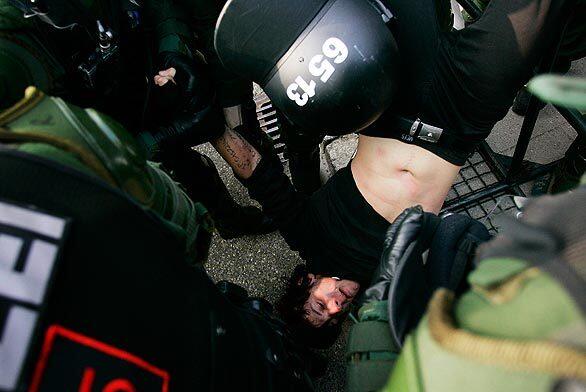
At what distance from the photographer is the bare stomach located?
77.0 inches

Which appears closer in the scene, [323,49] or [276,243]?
[323,49]

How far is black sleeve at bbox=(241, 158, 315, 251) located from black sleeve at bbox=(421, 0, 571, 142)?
0.67 meters

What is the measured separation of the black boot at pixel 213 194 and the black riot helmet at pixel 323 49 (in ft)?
2.53

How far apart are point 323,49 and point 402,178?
64 centimetres

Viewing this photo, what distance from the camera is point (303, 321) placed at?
227 cm

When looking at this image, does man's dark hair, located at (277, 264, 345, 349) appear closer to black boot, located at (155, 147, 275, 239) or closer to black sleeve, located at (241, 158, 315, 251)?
black sleeve, located at (241, 158, 315, 251)

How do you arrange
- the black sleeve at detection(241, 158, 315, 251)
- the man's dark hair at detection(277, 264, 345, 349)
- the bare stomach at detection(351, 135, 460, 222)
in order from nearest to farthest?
the bare stomach at detection(351, 135, 460, 222) < the black sleeve at detection(241, 158, 315, 251) < the man's dark hair at detection(277, 264, 345, 349)

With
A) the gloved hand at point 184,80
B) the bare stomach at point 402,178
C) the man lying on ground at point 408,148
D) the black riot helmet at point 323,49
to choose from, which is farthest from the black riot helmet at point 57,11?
the bare stomach at point 402,178

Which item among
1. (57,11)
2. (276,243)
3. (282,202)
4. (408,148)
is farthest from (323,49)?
(276,243)

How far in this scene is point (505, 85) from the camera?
1.71 metres

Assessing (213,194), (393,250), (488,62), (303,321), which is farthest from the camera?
(213,194)

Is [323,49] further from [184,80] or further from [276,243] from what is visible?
[276,243]

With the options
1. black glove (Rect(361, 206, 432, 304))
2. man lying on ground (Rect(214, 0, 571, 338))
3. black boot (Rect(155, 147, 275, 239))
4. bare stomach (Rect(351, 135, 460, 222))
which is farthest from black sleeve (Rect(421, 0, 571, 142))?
black boot (Rect(155, 147, 275, 239))

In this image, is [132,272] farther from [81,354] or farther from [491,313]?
[491,313]
